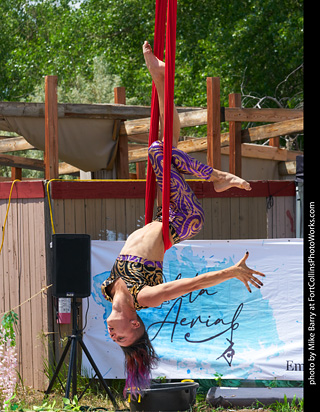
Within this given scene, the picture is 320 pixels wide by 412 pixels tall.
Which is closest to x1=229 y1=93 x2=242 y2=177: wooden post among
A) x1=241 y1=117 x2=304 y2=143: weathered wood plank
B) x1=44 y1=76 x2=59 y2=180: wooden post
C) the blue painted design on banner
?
x1=241 y1=117 x2=304 y2=143: weathered wood plank

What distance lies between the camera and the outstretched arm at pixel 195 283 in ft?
9.87

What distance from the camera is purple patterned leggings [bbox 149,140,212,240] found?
3516 millimetres

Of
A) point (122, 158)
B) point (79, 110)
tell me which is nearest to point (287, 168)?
point (122, 158)

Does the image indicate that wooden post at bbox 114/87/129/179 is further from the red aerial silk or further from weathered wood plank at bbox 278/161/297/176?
the red aerial silk

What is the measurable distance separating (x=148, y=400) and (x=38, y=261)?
1763mm

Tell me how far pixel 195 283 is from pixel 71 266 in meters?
3.35

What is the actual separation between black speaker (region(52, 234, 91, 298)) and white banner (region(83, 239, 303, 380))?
1.82ft

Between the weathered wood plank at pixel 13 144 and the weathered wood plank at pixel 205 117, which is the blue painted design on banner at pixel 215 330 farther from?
the weathered wood plank at pixel 13 144

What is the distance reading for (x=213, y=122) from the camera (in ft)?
23.9

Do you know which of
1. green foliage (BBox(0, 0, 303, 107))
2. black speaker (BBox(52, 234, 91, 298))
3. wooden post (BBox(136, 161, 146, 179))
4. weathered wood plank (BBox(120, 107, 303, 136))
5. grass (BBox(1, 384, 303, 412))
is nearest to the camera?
grass (BBox(1, 384, 303, 412))

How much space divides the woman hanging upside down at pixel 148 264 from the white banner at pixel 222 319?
3109 millimetres

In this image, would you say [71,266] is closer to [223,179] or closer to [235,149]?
[235,149]

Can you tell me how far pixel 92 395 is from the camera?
684 centimetres
